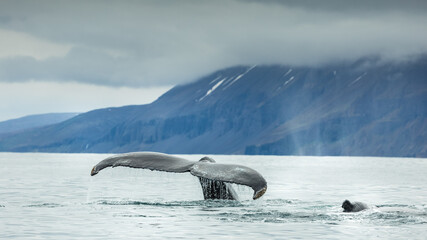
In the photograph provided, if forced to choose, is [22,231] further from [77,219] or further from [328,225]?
[328,225]

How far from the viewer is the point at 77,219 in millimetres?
17062

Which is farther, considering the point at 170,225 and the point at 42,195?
the point at 42,195

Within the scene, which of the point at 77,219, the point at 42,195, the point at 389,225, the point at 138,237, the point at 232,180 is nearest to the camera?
the point at 232,180

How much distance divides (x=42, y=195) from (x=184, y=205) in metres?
9.67

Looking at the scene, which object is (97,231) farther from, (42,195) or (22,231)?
(42,195)

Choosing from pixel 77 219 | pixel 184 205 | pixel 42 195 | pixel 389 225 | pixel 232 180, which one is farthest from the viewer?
pixel 42 195

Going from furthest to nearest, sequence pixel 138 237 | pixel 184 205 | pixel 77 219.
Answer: pixel 184 205, pixel 77 219, pixel 138 237

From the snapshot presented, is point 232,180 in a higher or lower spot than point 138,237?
higher

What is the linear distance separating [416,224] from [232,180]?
6218mm

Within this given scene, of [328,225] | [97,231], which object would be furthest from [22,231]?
[328,225]

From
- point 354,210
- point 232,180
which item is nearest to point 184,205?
point 354,210

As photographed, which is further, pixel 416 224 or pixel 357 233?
pixel 416 224

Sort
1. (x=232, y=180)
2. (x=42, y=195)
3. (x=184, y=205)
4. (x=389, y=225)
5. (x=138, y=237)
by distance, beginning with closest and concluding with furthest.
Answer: (x=232, y=180) < (x=138, y=237) < (x=389, y=225) < (x=184, y=205) < (x=42, y=195)

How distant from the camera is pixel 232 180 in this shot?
1148 centimetres
